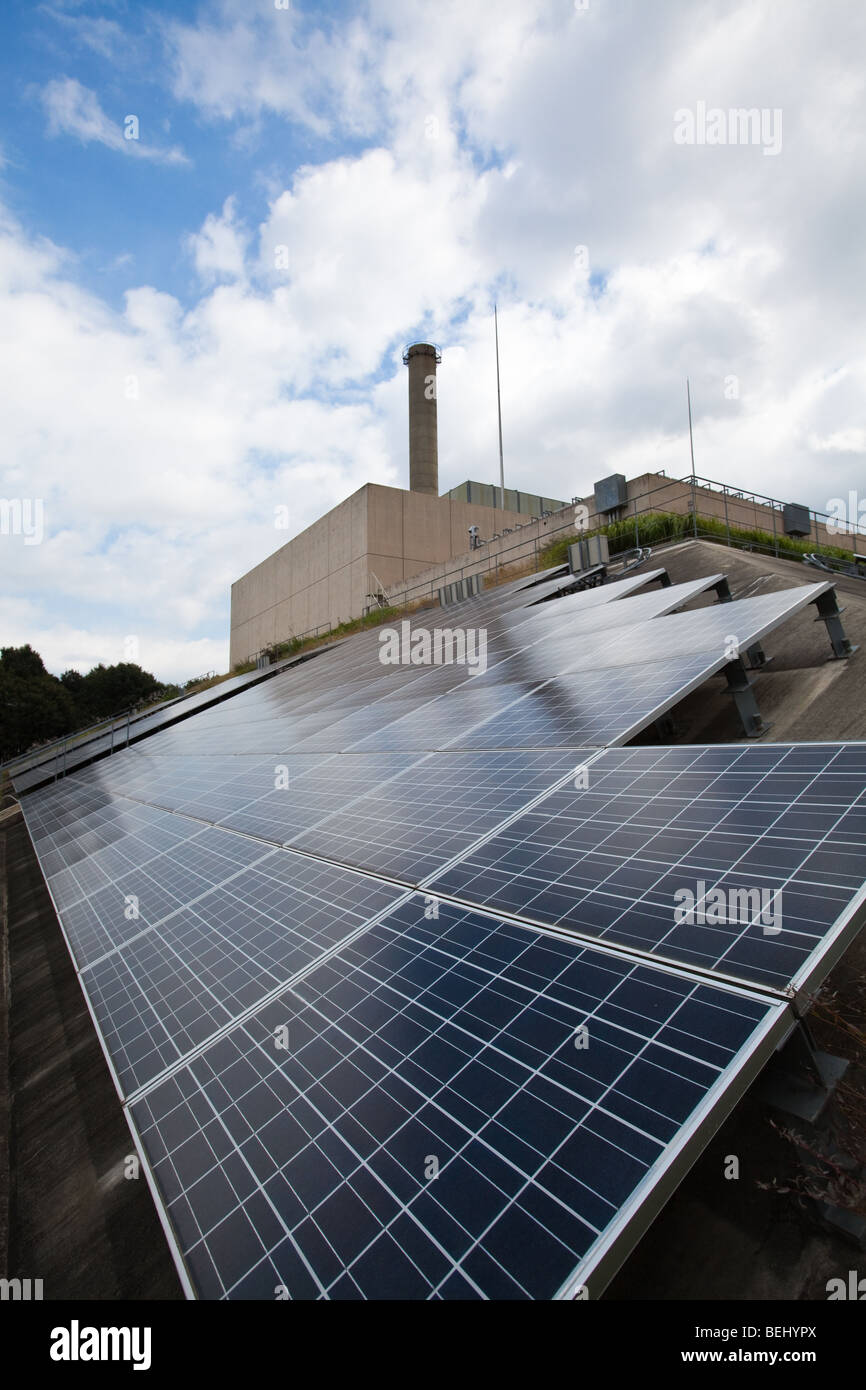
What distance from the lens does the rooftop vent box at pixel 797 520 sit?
1172 inches

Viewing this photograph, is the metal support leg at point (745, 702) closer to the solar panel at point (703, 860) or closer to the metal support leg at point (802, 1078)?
the solar panel at point (703, 860)

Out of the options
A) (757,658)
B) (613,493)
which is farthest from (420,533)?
(757,658)

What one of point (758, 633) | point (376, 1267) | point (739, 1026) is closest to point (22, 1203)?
point (376, 1267)

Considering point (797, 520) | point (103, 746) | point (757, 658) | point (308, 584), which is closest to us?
point (757, 658)

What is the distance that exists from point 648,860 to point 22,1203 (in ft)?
14.1

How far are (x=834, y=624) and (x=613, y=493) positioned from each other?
15.6m

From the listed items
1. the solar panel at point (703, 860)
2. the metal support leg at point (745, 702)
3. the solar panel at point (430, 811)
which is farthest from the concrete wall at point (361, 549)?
the solar panel at point (703, 860)

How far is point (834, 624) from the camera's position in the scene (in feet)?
28.6

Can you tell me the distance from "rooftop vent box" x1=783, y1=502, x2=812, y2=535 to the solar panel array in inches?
1082

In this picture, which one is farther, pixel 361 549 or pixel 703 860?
pixel 361 549

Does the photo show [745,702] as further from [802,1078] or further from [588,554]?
[588,554]

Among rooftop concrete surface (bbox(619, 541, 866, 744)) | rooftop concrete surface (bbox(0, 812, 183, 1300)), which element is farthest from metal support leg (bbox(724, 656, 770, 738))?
rooftop concrete surface (bbox(0, 812, 183, 1300))
